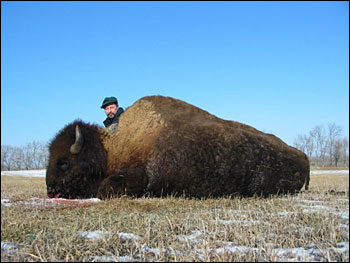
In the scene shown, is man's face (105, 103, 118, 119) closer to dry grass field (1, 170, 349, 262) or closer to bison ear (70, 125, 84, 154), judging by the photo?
bison ear (70, 125, 84, 154)

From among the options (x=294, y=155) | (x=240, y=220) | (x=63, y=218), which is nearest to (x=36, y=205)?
(x=63, y=218)

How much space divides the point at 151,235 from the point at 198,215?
1.20 metres

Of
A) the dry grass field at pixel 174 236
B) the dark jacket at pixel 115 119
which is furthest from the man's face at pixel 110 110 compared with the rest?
the dry grass field at pixel 174 236

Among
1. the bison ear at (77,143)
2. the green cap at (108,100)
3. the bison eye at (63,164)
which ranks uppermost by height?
the green cap at (108,100)

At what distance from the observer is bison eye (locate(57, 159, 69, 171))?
664 cm

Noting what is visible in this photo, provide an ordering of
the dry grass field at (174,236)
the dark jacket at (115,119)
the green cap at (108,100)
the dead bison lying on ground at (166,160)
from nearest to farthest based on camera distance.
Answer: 1. the dry grass field at (174,236)
2. the dead bison lying on ground at (166,160)
3. the dark jacket at (115,119)
4. the green cap at (108,100)

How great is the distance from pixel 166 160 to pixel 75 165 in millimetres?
1797

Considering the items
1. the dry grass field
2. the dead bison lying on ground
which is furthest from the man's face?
the dry grass field

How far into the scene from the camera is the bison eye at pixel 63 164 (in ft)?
21.8

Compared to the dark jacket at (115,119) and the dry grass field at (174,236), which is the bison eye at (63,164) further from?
the dry grass field at (174,236)

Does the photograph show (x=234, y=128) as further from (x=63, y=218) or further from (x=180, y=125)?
(x=63, y=218)

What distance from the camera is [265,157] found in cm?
697

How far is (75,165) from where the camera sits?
668 centimetres

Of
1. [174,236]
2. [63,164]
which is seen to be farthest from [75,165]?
[174,236]
